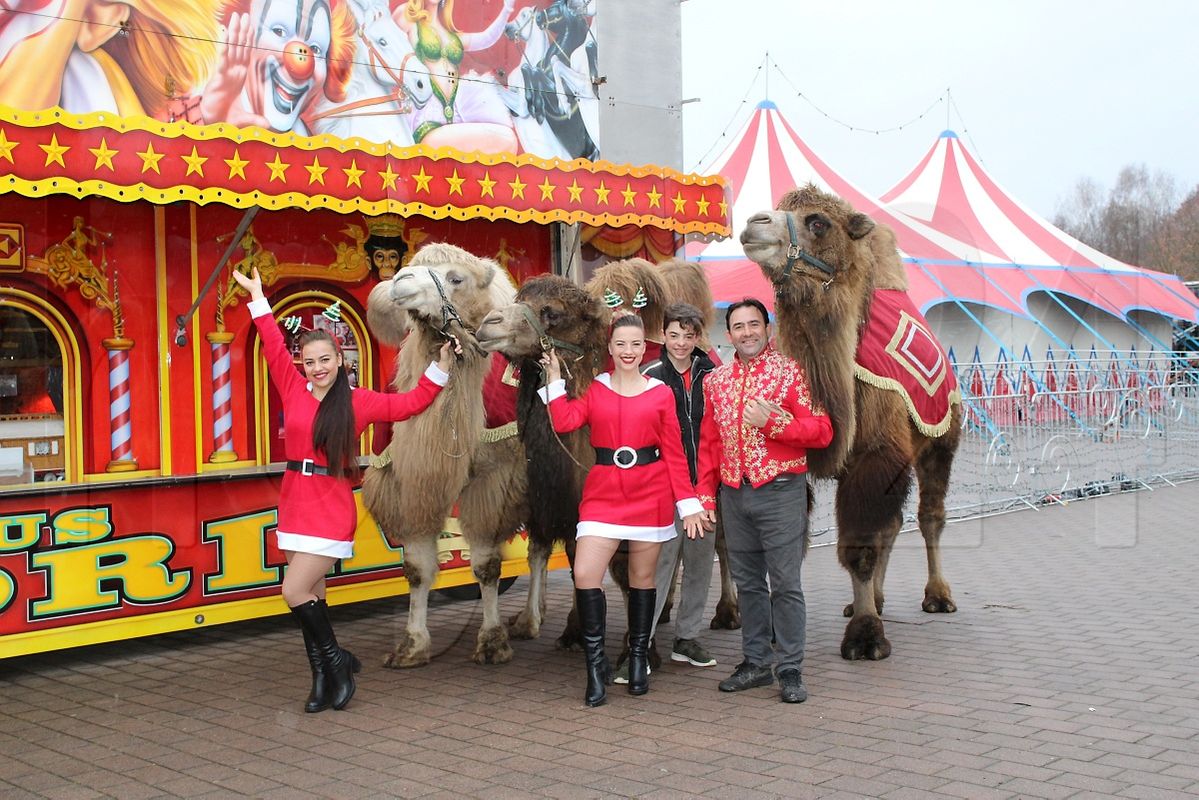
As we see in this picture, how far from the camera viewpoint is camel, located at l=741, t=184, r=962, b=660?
5680 mm

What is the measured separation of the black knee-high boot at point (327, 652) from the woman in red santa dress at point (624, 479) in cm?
115

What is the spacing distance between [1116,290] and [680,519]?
1987cm

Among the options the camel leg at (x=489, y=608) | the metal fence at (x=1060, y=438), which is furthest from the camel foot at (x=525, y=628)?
the metal fence at (x=1060, y=438)

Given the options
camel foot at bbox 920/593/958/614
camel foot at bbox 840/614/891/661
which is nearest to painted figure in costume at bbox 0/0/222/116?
camel foot at bbox 840/614/891/661

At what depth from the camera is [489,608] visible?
6.37 metres

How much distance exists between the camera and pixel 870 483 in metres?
6.12

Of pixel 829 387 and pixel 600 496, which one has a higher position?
pixel 829 387

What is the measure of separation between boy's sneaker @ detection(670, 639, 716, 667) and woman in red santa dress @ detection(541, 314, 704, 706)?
759 millimetres

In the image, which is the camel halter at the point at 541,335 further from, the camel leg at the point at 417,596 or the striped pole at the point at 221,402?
the striped pole at the point at 221,402

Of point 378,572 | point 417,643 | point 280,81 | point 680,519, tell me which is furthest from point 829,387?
point 280,81

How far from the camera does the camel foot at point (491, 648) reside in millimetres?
6297

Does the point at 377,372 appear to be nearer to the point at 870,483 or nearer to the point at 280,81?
the point at 280,81

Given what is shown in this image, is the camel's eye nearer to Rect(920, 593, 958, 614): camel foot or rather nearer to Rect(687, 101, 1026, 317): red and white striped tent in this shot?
Rect(920, 593, 958, 614): camel foot

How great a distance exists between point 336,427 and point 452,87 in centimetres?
511
